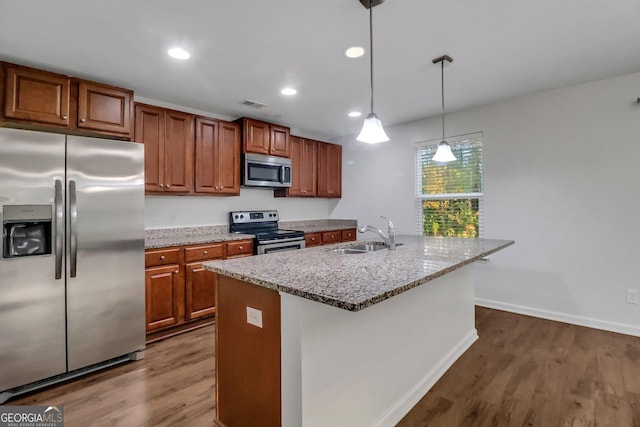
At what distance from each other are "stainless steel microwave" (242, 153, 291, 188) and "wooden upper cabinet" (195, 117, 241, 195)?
116 mm

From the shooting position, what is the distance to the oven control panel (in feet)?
13.3

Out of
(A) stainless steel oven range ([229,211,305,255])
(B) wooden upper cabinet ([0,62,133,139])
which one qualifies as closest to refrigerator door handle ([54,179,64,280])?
(B) wooden upper cabinet ([0,62,133,139])

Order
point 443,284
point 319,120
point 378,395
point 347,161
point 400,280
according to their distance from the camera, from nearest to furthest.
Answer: point 400,280, point 378,395, point 443,284, point 319,120, point 347,161

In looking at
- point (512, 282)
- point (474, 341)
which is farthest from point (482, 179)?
point (474, 341)

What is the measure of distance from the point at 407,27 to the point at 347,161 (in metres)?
3.10

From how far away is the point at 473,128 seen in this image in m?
3.75

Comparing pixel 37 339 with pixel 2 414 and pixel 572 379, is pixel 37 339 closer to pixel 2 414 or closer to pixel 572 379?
pixel 2 414

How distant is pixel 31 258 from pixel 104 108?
1332 mm

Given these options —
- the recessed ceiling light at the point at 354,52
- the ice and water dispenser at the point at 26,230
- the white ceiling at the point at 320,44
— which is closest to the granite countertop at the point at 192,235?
the ice and water dispenser at the point at 26,230

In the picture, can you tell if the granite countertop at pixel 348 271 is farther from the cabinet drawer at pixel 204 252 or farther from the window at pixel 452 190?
the window at pixel 452 190

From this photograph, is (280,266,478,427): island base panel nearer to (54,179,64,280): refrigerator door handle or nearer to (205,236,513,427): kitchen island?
(205,236,513,427): kitchen island

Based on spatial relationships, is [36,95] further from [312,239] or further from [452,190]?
[452,190]

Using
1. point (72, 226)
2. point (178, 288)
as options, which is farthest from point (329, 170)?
point (72, 226)

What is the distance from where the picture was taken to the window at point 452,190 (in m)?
3.80
